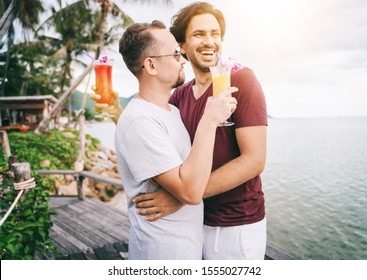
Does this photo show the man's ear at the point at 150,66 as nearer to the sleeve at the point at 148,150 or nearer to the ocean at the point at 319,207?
the sleeve at the point at 148,150

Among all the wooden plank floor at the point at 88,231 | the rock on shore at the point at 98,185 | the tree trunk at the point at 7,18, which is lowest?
the rock on shore at the point at 98,185

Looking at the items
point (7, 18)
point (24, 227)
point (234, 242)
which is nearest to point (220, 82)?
point (234, 242)

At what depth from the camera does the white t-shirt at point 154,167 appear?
131 cm

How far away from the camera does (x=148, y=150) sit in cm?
131

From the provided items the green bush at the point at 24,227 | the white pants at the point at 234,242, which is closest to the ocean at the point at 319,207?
the white pants at the point at 234,242

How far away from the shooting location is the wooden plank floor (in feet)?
12.6

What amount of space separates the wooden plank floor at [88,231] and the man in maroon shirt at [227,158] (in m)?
2.21

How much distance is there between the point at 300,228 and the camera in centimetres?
1211

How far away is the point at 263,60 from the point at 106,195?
9737 mm

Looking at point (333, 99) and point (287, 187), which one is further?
point (287, 187)

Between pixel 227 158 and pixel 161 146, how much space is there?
0.46 metres

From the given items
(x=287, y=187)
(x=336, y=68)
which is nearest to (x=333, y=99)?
(x=336, y=68)
